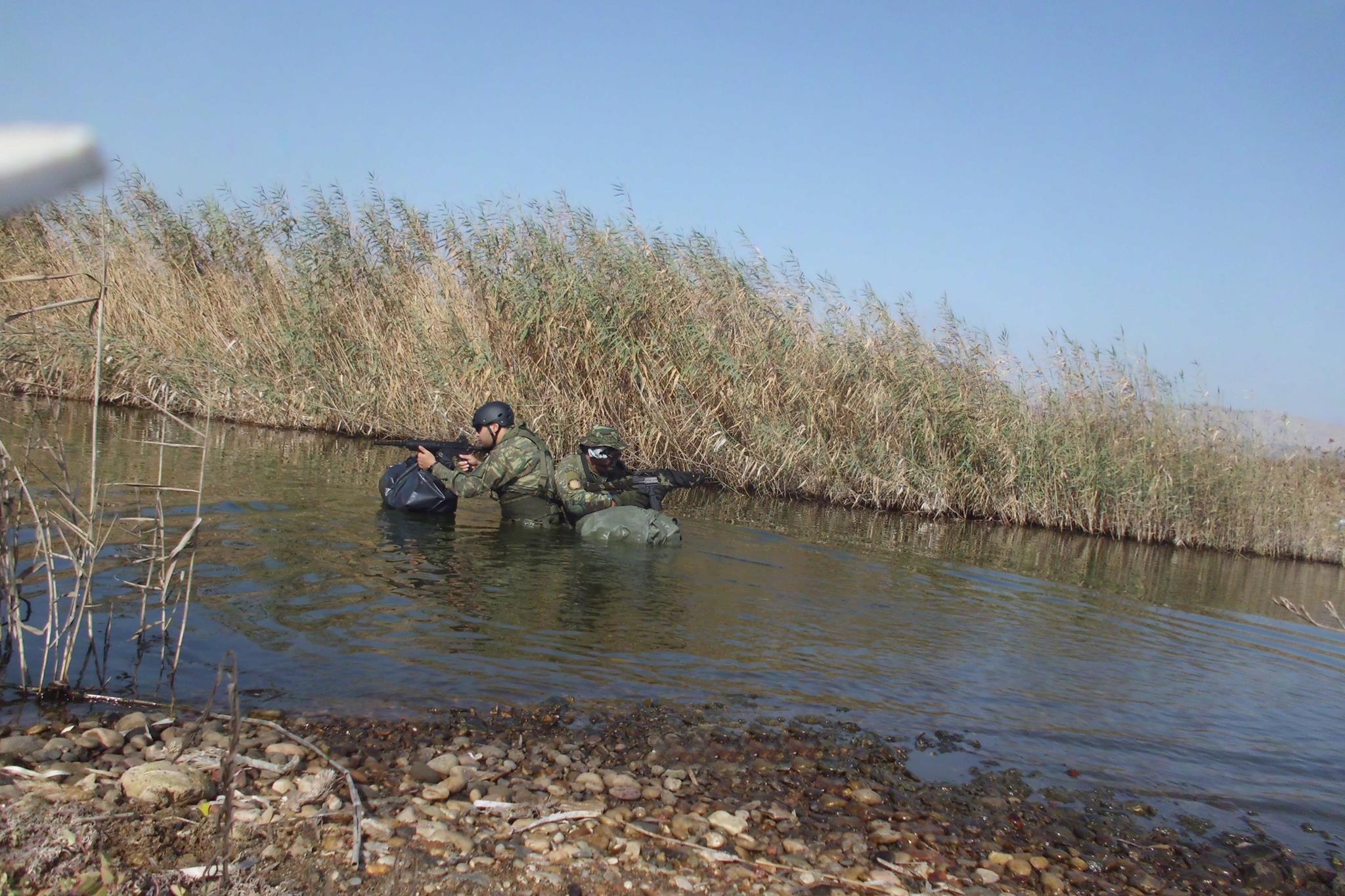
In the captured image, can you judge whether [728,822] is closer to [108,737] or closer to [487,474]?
[108,737]

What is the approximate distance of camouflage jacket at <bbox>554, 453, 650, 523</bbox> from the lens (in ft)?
35.1

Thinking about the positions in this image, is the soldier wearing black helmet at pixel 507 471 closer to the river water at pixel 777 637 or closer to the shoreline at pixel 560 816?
the river water at pixel 777 637

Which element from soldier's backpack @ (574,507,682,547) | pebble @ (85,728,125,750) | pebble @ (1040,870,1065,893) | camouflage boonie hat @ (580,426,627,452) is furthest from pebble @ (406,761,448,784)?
camouflage boonie hat @ (580,426,627,452)

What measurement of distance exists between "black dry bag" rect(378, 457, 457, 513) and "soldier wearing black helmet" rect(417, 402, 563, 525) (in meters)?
0.20

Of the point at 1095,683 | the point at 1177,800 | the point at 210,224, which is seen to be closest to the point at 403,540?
the point at 1095,683

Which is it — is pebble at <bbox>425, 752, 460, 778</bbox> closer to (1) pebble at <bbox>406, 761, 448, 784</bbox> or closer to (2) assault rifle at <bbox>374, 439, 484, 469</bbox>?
(1) pebble at <bbox>406, 761, 448, 784</bbox>

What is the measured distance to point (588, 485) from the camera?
35.4 ft

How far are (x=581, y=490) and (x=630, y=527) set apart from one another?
78 centimetres

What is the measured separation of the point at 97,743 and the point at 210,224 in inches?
691

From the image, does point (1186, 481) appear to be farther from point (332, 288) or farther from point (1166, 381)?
point (332, 288)

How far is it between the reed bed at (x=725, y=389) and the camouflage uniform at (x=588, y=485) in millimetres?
5353

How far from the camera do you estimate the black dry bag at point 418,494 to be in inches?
423

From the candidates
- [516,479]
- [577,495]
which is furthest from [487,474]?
[577,495]

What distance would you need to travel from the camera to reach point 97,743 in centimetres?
414
